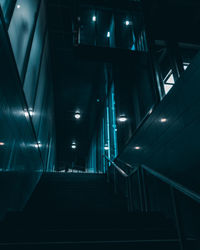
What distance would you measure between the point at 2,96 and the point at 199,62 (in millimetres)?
3048

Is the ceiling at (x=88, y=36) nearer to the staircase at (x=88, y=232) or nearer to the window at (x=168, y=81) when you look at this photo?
the window at (x=168, y=81)

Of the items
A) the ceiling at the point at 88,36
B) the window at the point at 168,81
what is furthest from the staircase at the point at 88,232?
the ceiling at the point at 88,36

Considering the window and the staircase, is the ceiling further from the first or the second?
the staircase

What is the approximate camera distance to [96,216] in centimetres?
361

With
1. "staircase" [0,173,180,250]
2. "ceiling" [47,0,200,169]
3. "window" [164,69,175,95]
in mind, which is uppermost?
"ceiling" [47,0,200,169]

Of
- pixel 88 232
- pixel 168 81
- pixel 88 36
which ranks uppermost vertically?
pixel 88 36

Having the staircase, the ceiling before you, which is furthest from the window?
the staircase

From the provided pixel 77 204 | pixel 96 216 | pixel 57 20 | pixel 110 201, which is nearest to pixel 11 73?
pixel 96 216

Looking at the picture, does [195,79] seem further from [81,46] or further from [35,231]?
[81,46]

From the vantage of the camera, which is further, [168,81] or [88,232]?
[168,81]

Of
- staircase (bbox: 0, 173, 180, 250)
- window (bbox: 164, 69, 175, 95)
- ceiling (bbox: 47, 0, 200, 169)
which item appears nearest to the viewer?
staircase (bbox: 0, 173, 180, 250)

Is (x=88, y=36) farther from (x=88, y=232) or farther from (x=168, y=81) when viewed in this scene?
(x=88, y=232)

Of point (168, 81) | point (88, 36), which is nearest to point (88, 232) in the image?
point (168, 81)

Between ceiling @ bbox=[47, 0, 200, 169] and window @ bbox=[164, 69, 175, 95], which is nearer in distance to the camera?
window @ bbox=[164, 69, 175, 95]
